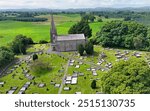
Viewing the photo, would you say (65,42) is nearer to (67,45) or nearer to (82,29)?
(67,45)

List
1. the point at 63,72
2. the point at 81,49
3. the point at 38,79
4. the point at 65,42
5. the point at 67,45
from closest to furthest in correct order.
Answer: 1. the point at 38,79
2. the point at 63,72
3. the point at 81,49
4. the point at 65,42
5. the point at 67,45

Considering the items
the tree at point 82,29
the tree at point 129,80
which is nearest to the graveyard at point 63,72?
the tree at point 129,80

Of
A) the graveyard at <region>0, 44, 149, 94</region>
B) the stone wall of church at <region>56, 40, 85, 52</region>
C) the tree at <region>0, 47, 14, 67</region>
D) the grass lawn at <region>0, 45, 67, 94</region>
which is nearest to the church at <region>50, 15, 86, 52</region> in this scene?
the stone wall of church at <region>56, 40, 85, 52</region>

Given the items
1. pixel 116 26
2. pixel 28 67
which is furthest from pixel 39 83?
pixel 116 26

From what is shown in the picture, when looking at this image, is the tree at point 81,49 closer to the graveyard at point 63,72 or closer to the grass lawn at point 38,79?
the graveyard at point 63,72


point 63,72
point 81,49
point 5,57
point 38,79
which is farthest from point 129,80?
point 5,57

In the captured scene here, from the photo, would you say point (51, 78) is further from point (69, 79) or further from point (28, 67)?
point (28, 67)

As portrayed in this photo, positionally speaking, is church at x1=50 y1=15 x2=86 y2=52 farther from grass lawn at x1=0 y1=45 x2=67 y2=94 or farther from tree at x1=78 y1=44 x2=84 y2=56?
grass lawn at x1=0 y1=45 x2=67 y2=94
